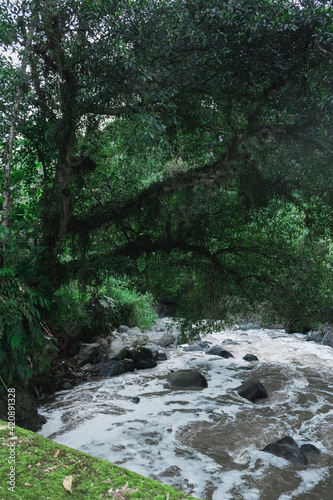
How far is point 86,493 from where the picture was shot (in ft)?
3.03

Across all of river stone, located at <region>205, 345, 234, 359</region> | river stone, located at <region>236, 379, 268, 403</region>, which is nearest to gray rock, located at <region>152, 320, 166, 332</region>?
river stone, located at <region>205, 345, 234, 359</region>

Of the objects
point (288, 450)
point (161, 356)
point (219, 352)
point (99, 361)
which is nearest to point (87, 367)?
point (99, 361)

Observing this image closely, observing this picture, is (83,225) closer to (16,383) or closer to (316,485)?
(16,383)

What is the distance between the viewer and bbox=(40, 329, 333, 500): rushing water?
459 centimetres

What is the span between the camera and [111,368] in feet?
29.5

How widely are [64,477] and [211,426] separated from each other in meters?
5.74

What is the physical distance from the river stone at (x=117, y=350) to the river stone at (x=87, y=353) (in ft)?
1.12

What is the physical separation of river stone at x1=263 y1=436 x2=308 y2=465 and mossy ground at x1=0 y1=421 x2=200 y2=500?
15.8ft

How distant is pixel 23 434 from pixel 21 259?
5053mm

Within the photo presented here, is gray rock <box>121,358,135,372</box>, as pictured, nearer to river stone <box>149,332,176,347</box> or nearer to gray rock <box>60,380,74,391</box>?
gray rock <box>60,380,74,391</box>

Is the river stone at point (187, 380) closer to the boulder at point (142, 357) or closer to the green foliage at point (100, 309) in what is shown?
the boulder at point (142, 357)

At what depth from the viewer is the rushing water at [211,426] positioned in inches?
181

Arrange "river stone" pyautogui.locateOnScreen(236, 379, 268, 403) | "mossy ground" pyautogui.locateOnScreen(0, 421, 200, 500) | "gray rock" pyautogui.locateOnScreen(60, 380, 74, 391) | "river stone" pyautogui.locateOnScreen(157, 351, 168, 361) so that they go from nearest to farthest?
"mossy ground" pyautogui.locateOnScreen(0, 421, 200, 500)
"river stone" pyautogui.locateOnScreen(236, 379, 268, 403)
"gray rock" pyautogui.locateOnScreen(60, 380, 74, 391)
"river stone" pyautogui.locateOnScreen(157, 351, 168, 361)

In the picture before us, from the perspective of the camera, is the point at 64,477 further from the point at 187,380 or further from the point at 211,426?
the point at 187,380
